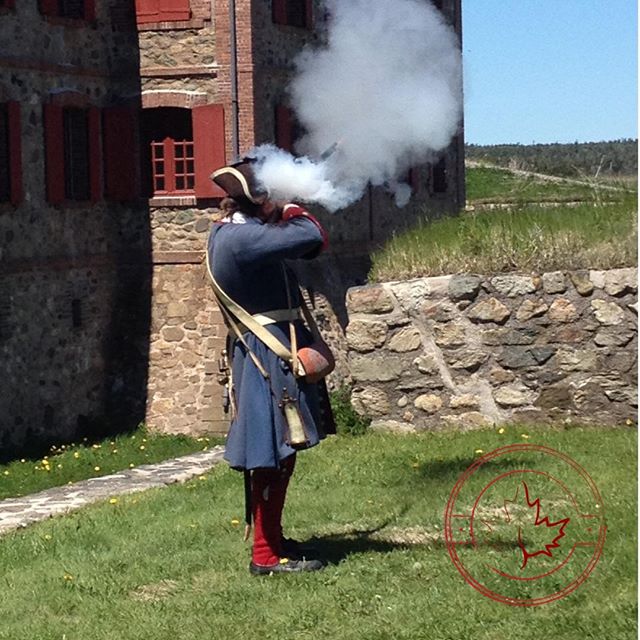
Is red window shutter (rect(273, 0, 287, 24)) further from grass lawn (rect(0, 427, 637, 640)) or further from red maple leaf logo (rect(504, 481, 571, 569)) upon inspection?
red maple leaf logo (rect(504, 481, 571, 569))

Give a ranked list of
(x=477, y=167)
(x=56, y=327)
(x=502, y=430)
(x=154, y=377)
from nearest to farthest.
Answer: (x=502, y=430), (x=56, y=327), (x=154, y=377), (x=477, y=167)

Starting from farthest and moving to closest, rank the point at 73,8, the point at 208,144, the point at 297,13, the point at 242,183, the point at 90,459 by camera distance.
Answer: the point at 297,13, the point at 208,144, the point at 73,8, the point at 90,459, the point at 242,183

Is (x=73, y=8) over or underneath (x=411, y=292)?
over

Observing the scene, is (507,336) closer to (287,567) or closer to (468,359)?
(468,359)

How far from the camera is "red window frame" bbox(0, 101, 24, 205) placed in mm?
19734

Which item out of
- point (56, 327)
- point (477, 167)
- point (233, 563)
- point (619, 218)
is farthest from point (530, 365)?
point (477, 167)

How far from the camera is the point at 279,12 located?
22.8 meters

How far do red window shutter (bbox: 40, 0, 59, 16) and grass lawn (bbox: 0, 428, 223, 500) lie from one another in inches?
242

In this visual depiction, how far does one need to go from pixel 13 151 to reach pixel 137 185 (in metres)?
2.93

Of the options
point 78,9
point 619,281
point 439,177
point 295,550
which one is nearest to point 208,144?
point 78,9

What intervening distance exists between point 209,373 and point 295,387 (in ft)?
47.1

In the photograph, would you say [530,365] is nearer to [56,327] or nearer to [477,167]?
[56,327]

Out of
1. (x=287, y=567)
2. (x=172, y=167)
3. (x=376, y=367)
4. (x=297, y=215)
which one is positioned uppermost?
(x=297, y=215)

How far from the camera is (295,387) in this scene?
7.98 metres
